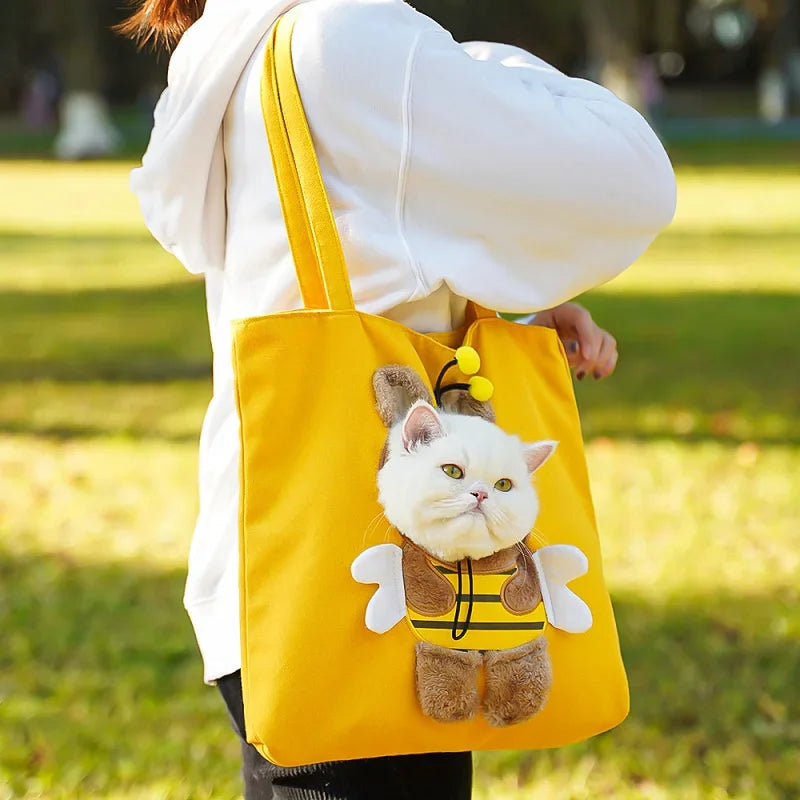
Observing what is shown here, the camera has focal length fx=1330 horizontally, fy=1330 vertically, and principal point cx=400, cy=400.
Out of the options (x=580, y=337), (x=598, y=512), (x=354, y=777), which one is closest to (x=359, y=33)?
(x=580, y=337)

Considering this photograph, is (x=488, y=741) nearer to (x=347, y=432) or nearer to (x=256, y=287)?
(x=347, y=432)

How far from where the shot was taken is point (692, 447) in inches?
230

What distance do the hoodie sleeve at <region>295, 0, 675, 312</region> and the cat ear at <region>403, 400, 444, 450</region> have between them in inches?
5.8

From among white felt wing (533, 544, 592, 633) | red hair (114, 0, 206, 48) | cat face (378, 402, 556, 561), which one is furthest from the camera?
red hair (114, 0, 206, 48)

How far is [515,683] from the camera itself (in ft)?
4.96

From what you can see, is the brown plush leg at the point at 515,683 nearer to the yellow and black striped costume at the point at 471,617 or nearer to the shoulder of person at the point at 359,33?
the yellow and black striped costume at the point at 471,617

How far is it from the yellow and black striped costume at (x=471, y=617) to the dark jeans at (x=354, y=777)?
0.83 ft

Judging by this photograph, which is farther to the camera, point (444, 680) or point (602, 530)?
point (602, 530)

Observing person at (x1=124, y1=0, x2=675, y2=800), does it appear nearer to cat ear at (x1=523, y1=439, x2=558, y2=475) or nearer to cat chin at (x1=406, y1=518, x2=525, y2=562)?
cat ear at (x1=523, y1=439, x2=558, y2=475)

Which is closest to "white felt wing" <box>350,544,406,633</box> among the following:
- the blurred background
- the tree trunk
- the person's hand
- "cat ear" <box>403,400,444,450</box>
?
"cat ear" <box>403,400,444,450</box>

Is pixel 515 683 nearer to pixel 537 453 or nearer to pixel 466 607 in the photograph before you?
pixel 466 607

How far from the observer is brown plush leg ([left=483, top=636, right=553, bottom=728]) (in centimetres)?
151

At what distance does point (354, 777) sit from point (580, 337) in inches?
27.0

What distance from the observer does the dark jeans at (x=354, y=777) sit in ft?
5.36
